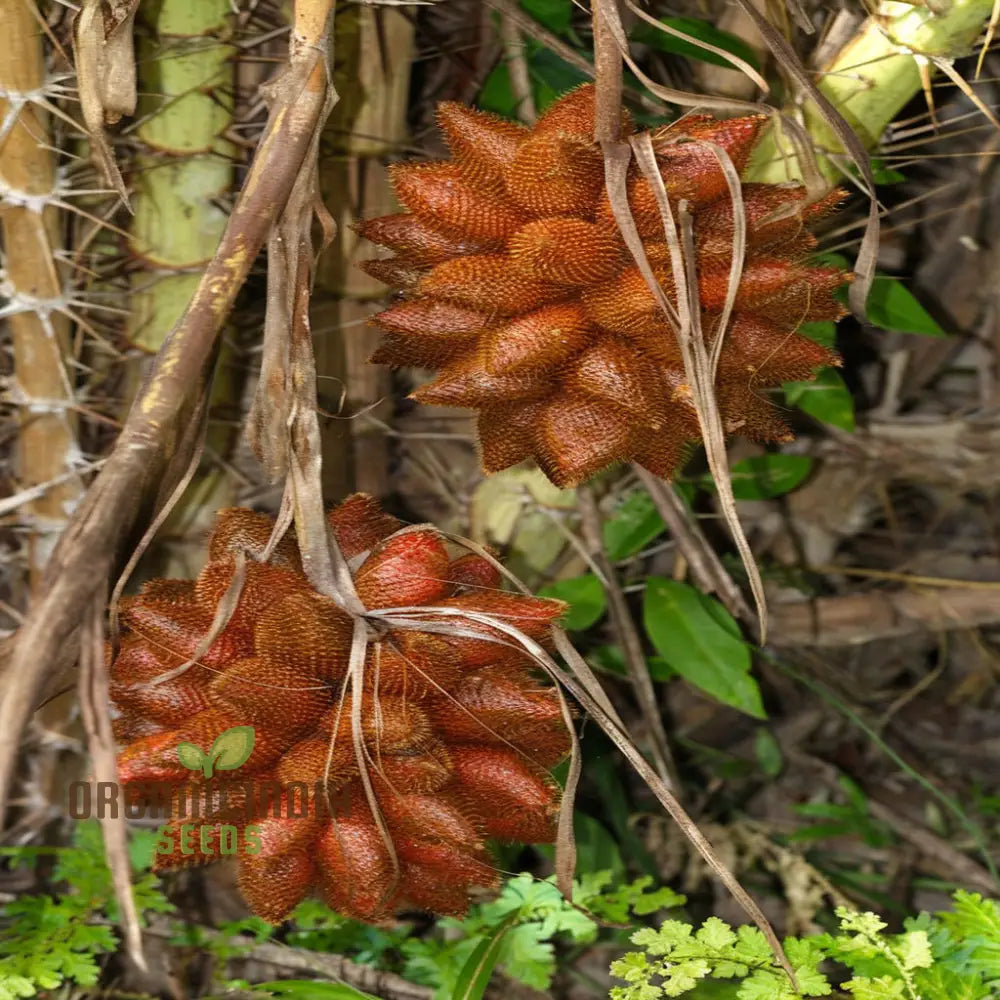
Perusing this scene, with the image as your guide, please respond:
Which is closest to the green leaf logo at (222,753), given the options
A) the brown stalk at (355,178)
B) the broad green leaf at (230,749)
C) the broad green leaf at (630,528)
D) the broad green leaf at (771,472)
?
the broad green leaf at (230,749)

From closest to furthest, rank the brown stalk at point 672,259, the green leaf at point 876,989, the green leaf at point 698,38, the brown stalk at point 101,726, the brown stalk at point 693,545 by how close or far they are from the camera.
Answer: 1. the brown stalk at point 101,726
2. the brown stalk at point 672,259
3. the green leaf at point 876,989
4. the green leaf at point 698,38
5. the brown stalk at point 693,545

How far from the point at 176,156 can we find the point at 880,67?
0.61 meters

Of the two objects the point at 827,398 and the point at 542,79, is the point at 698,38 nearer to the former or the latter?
the point at 542,79

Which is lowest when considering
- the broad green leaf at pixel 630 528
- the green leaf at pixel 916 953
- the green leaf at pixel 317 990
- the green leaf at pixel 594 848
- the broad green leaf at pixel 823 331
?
the green leaf at pixel 594 848

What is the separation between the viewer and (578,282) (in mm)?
733

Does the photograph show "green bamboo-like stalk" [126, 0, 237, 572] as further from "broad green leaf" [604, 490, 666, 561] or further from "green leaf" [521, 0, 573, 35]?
"broad green leaf" [604, 490, 666, 561]

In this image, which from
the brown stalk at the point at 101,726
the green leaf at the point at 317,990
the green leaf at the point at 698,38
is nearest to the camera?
the brown stalk at the point at 101,726

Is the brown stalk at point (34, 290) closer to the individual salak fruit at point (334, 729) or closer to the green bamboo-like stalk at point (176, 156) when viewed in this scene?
the green bamboo-like stalk at point (176, 156)

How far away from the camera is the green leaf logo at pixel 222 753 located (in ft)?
2.31

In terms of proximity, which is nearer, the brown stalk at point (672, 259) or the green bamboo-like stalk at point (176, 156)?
the brown stalk at point (672, 259)

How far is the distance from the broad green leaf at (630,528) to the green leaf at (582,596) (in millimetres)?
46

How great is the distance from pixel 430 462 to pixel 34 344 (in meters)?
0.47

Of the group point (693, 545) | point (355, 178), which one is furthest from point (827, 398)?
point (355, 178)

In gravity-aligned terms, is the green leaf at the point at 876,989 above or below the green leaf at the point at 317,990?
above
